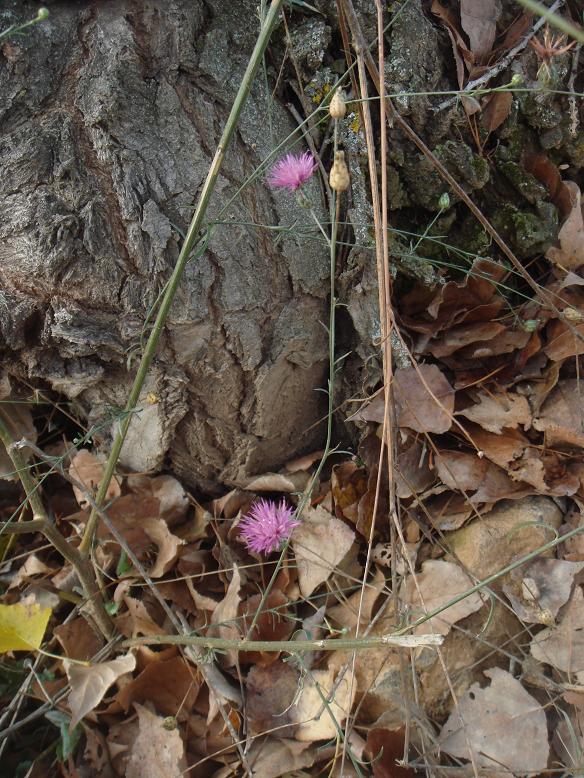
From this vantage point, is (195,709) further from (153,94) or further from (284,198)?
(153,94)

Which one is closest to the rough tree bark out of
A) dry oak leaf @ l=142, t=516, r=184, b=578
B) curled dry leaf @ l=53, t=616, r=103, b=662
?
dry oak leaf @ l=142, t=516, r=184, b=578

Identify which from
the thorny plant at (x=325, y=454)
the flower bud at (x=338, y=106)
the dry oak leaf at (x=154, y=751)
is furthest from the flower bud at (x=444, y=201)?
the dry oak leaf at (x=154, y=751)

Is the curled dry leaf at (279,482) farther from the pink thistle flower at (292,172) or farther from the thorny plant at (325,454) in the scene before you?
the pink thistle flower at (292,172)

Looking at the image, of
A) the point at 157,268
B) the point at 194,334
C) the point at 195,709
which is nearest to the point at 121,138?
the point at 157,268

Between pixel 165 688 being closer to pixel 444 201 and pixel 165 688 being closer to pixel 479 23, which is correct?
pixel 444 201

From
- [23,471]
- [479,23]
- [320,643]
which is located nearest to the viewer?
[320,643]

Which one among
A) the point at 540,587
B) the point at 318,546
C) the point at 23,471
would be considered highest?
the point at 23,471

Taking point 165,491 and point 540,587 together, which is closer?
point 540,587

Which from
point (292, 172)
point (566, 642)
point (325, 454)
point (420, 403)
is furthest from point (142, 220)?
point (566, 642)

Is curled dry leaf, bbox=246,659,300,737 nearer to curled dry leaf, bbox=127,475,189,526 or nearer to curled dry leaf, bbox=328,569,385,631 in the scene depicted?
curled dry leaf, bbox=328,569,385,631
